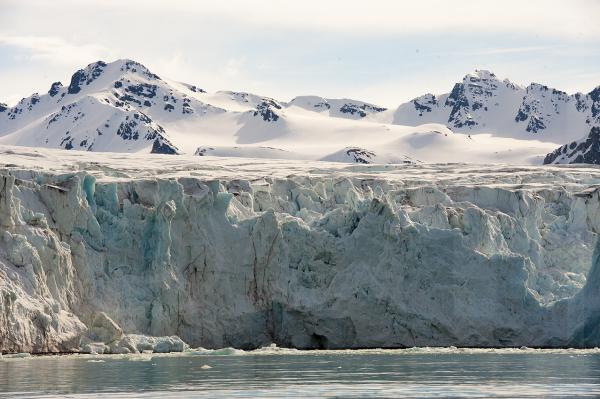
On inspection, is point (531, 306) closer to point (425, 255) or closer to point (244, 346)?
point (425, 255)

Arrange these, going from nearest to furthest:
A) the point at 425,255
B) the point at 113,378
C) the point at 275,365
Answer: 1. the point at 113,378
2. the point at 275,365
3. the point at 425,255

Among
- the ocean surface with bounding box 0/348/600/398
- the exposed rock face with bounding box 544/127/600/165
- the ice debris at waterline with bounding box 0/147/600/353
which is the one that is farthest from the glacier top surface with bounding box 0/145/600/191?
the exposed rock face with bounding box 544/127/600/165

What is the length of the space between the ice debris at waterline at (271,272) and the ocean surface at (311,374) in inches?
86.0

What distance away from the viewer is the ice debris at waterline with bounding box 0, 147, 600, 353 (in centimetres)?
5750

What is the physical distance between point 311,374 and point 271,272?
16.5 metres

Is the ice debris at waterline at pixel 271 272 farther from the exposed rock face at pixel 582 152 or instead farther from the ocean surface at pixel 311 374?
the exposed rock face at pixel 582 152

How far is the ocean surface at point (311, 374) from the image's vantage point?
39.0 metres

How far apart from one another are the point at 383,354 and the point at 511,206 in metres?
14.9

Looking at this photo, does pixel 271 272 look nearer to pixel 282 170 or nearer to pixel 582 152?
pixel 282 170

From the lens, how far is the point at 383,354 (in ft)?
185

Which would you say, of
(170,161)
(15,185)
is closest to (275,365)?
(15,185)

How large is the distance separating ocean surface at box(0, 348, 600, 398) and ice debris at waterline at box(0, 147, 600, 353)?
2185 millimetres

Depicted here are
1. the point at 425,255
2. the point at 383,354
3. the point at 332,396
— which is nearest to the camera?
the point at 332,396

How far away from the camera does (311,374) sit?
4531 centimetres
